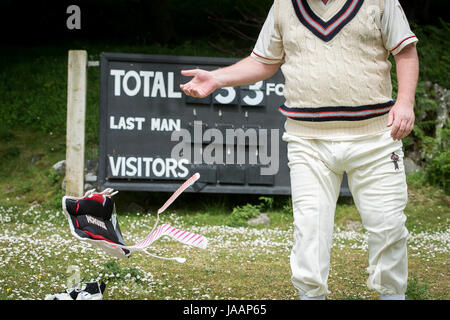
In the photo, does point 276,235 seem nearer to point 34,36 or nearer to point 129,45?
point 129,45

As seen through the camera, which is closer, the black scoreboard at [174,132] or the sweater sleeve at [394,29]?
the sweater sleeve at [394,29]

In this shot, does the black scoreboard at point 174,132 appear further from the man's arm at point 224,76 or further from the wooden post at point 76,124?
the man's arm at point 224,76

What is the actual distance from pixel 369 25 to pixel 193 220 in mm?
5726

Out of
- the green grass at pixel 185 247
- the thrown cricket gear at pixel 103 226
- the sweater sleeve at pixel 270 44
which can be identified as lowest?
the green grass at pixel 185 247

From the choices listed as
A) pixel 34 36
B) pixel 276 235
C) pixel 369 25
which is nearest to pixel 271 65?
pixel 369 25

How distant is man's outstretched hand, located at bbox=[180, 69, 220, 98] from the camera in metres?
3.88

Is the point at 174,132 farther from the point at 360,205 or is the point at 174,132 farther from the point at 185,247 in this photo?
the point at 360,205

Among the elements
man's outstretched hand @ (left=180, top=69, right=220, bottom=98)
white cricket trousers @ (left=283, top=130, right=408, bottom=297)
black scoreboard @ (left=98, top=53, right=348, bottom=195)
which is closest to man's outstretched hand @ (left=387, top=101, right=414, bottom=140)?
white cricket trousers @ (left=283, top=130, right=408, bottom=297)

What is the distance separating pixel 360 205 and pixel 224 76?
118 cm

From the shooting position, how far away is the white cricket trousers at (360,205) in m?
3.51

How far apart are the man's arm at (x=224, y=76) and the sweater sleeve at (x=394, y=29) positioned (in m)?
0.80

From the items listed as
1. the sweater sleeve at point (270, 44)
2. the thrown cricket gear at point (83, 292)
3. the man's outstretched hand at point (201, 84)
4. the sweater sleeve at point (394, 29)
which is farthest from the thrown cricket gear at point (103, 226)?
the sweater sleeve at point (394, 29)

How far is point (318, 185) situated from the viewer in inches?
142

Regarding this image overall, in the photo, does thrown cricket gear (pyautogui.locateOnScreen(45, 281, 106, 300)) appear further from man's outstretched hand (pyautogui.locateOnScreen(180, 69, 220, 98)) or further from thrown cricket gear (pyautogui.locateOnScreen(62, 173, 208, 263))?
man's outstretched hand (pyautogui.locateOnScreen(180, 69, 220, 98))
